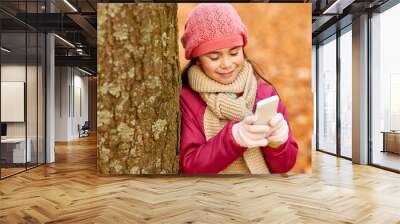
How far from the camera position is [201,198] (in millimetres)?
4812

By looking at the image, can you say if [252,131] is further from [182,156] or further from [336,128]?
[336,128]

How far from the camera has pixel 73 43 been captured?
11.7m

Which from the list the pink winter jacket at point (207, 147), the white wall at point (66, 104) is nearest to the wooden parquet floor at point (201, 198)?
the pink winter jacket at point (207, 147)

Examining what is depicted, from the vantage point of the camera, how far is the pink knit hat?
5.91 m

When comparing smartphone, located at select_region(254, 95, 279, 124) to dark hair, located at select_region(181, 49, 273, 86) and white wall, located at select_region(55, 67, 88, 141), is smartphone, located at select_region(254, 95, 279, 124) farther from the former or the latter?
white wall, located at select_region(55, 67, 88, 141)

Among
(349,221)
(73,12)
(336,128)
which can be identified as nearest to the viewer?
(349,221)

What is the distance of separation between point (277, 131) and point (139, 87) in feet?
7.15

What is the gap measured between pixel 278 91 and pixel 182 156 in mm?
1791

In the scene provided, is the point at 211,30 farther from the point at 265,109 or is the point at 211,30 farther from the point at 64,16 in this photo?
the point at 64,16

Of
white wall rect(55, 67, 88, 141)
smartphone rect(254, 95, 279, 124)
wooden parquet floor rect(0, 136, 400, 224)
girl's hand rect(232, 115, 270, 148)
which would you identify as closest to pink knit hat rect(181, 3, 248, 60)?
smartphone rect(254, 95, 279, 124)

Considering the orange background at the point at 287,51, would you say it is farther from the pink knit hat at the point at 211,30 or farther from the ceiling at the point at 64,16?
the ceiling at the point at 64,16

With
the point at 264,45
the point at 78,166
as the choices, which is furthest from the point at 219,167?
the point at 78,166

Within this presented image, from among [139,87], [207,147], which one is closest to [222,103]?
[207,147]

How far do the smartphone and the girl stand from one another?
164 millimetres
